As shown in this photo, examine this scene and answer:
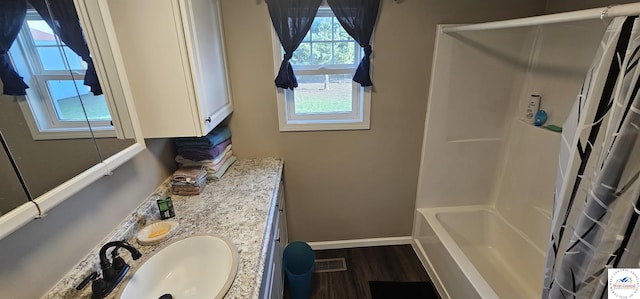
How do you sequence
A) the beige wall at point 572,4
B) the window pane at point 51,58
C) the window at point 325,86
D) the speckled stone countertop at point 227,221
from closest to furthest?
1. the window pane at point 51,58
2. the speckled stone countertop at point 227,221
3. the beige wall at point 572,4
4. the window at point 325,86

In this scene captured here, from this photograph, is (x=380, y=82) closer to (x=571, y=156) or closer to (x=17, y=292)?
(x=571, y=156)

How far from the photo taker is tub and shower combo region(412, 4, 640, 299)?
171 cm

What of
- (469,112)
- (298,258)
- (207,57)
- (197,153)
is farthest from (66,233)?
(469,112)

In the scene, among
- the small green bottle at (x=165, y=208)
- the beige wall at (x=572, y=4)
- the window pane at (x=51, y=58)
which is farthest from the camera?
the beige wall at (x=572, y=4)

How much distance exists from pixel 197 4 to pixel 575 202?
1.75 meters

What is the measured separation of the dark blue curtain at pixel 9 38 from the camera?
687 mm

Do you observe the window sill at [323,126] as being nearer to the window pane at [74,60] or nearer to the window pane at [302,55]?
the window pane at [302,55]

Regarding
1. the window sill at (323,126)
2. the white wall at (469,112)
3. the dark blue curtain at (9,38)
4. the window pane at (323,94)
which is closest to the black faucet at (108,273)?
the dark blue curtain at (9,38)

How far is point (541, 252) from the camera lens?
70.9 inches

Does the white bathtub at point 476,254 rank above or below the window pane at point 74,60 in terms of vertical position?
below

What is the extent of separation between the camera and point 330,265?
216 centimetres

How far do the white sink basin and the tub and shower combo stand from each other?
1.33 metres

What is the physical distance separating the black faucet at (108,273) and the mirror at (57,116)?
0.22m

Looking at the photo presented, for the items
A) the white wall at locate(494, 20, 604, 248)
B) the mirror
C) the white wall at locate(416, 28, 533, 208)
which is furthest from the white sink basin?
the white wall at locate(494, 20, 604, 248)
